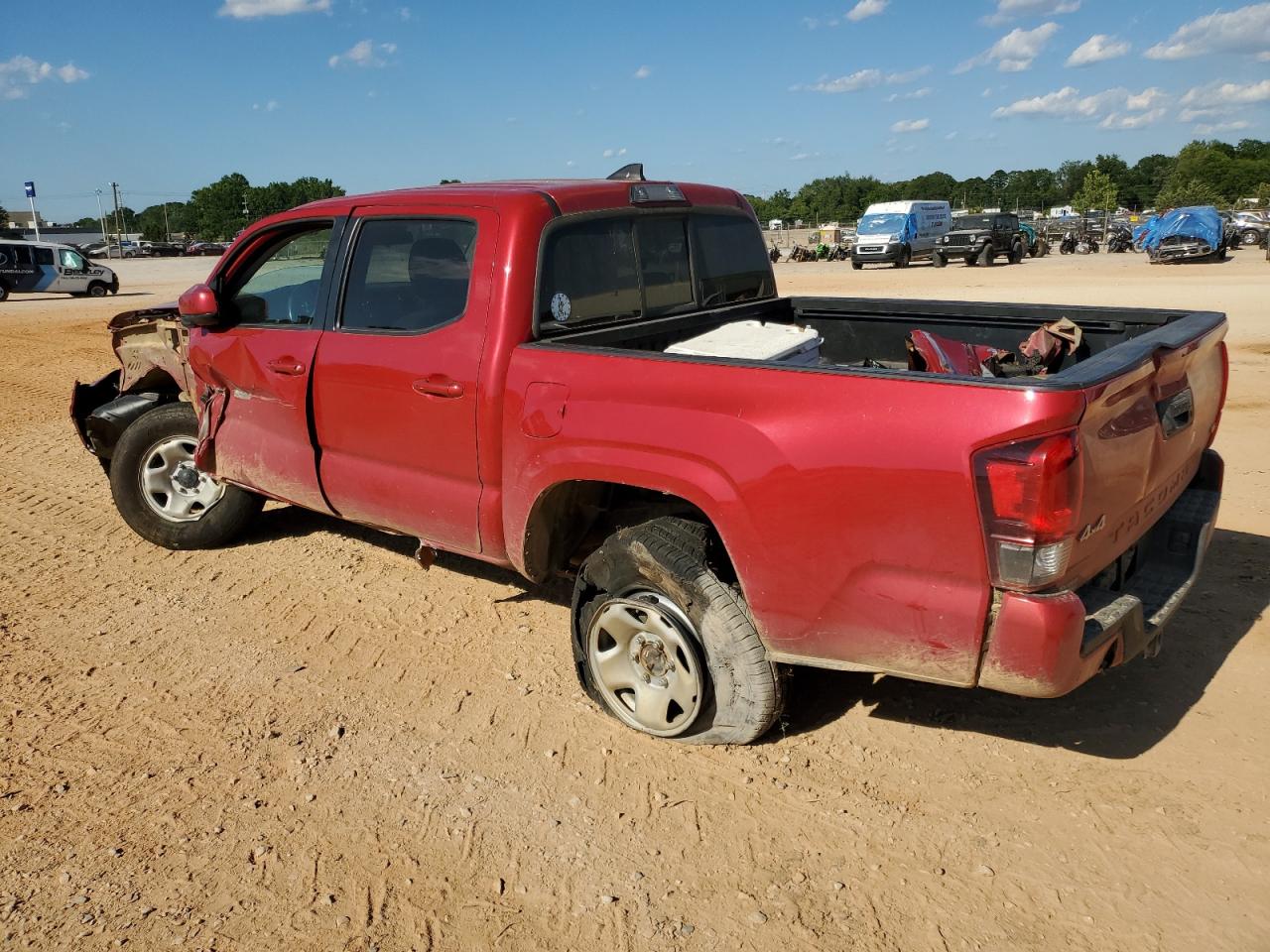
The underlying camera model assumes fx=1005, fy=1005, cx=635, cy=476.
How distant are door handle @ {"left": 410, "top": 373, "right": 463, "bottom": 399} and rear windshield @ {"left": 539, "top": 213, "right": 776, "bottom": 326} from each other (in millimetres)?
419

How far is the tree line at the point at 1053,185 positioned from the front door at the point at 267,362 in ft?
280

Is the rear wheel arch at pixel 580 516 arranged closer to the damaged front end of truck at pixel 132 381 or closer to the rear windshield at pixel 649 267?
the rear windshield at pixel 649 267

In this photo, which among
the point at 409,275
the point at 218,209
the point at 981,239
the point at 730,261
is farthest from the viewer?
the point at 218,209

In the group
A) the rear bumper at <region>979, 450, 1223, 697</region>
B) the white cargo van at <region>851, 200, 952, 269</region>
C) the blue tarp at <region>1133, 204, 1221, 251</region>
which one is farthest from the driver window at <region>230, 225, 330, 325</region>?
the blue tarp at <region>1133, 204, 1221, 251</region>

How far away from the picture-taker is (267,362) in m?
4.75

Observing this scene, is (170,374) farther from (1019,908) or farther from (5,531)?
(1019,908)

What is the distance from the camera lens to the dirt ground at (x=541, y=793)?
9.14ft

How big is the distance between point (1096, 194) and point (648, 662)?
76.8 metres

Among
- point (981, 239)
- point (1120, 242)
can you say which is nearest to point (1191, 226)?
point (981, 239)

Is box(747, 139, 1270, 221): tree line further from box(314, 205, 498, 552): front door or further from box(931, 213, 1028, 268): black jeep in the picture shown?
box(314, 205, 498, 552): front door

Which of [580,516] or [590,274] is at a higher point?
[590,274]

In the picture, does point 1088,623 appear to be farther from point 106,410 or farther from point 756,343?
point 106,410

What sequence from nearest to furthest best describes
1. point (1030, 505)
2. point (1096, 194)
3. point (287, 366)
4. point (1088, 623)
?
1. point (1030, 505)
2. point (1088, 623)
3. point (287, 366)
4. point (1096, 194)

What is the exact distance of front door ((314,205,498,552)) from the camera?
393 cm
